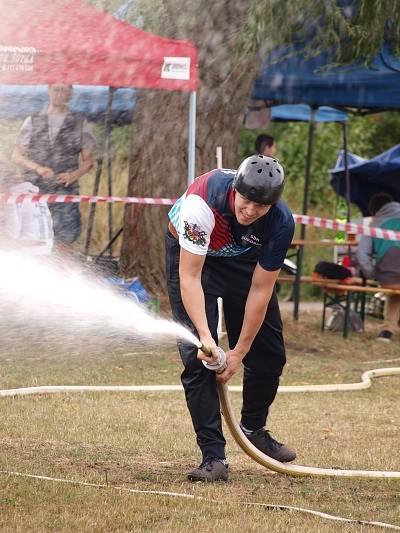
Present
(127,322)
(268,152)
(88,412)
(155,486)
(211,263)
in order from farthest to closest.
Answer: (268,152) < (88,412) < (127,322) < (211,263) < (155,486)

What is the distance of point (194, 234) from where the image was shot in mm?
5629

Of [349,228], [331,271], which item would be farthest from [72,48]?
[331,271]

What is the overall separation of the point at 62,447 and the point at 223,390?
3.77 ft

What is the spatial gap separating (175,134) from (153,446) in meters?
6.00

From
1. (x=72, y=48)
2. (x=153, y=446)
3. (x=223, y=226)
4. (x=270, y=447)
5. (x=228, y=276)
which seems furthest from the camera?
(x=72, y=48)

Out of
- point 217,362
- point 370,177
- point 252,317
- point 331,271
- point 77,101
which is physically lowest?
point 331,271

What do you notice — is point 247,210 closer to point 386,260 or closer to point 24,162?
point 24,162

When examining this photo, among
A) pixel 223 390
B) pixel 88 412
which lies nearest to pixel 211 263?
pixel 223 390

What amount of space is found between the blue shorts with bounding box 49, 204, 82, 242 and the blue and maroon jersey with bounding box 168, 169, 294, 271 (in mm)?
6601

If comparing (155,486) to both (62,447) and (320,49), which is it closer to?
(62,447)

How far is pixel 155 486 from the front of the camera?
5652 mm

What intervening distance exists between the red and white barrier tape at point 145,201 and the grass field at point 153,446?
1.37 m

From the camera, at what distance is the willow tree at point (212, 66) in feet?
38.2

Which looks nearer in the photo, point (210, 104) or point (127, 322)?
point (127, 322)
